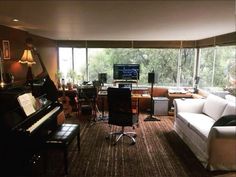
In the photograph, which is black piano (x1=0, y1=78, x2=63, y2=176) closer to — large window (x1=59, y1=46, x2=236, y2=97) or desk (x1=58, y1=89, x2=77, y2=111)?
desk (x1=58, y1=89, x2=77, y2=111)

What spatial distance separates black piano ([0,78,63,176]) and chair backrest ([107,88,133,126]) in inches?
43.8

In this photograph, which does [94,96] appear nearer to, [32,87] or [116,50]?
[116,50]

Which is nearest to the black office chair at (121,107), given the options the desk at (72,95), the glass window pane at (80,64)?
the desk at (72,95)

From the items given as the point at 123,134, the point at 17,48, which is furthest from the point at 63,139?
the point at 17,48

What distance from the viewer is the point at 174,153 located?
348 centimetres

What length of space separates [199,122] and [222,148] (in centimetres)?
81

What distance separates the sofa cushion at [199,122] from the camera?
10.6ft

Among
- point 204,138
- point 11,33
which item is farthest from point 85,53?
point 204,138

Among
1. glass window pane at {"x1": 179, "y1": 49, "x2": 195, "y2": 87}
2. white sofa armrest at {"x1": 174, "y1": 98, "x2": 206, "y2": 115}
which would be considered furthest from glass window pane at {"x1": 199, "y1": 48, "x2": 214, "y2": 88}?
white sofa armrest at {"x1": 174, "y1": 98, "x2": 206, "y2": 115}

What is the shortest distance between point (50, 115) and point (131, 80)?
2.99 metres

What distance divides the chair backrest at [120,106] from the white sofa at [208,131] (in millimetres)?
1104

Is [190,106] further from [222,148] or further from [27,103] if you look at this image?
[27,103]

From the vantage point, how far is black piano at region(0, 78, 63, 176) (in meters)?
2.36

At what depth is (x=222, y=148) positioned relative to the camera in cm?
286
